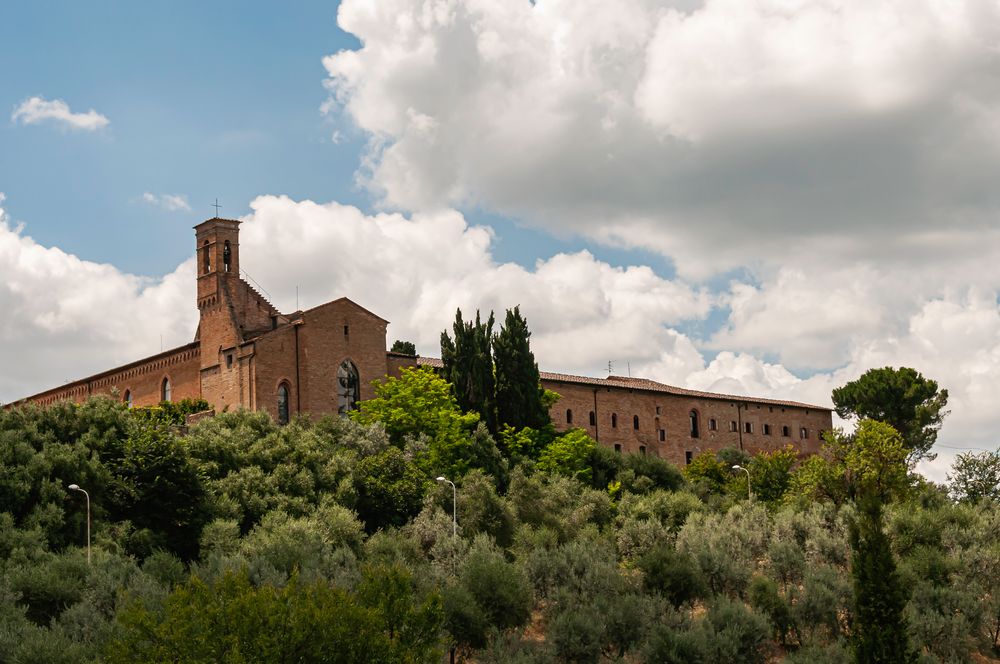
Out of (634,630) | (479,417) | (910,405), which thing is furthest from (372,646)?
(910,405)

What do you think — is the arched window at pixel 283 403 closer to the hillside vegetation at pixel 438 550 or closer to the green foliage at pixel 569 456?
the hillside vegetation at pixel 438 550

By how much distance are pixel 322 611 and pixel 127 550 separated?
16593 mm

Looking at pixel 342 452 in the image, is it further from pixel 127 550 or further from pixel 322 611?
pixel 322 611

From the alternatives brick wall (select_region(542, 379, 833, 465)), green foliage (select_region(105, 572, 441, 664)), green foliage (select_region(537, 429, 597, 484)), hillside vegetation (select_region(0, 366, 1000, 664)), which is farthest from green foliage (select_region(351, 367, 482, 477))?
green foliage (select_region(105, 572, 441, 664))

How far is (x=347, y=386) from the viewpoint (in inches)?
1972

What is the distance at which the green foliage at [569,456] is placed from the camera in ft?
164

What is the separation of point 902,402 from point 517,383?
105 ft

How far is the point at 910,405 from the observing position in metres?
72.7

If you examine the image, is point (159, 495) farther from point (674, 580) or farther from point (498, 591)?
point (674, 580)

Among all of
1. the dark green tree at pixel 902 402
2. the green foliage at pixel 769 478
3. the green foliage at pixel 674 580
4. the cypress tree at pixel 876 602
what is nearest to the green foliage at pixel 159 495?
the green foliage at pixel 674 580

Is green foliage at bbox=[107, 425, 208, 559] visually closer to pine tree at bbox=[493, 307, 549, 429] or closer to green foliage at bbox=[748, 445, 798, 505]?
pine tree at bbox=[493, 307, 549, 429]

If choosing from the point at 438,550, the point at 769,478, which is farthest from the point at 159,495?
the point at 769,478

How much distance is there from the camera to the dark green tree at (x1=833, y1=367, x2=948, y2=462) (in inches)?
2827

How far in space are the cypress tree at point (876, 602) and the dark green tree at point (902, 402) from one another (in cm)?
4932
